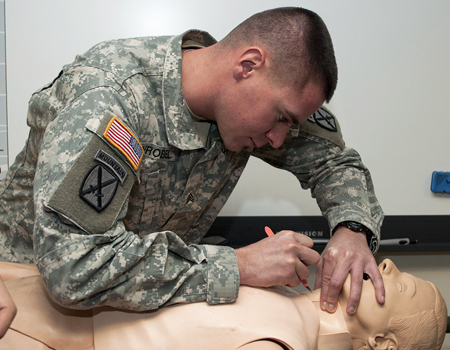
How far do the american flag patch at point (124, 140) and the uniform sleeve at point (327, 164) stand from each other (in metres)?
0.70

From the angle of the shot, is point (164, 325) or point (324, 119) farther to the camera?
point (324, 119)

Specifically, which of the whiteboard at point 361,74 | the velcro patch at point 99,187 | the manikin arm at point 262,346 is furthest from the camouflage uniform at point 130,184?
the whiteboard at point 361,74

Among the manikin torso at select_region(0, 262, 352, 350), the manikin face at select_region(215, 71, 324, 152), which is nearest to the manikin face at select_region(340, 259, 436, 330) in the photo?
the manikin torso at select_region(0, 262, 352, 350)

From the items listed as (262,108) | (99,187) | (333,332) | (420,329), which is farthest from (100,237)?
(420,329)

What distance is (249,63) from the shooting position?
3.47ft

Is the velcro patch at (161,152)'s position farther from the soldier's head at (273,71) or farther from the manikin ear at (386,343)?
the manikin ear at (386,343)

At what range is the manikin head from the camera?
1080mm

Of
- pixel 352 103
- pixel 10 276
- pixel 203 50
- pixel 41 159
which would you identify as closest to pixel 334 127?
pixel 352 103

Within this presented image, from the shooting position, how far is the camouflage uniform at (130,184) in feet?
2.67

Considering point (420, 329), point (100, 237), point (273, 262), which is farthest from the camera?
point (420, 329)

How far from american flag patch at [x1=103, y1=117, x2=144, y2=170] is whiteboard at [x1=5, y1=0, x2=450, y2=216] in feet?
3.41

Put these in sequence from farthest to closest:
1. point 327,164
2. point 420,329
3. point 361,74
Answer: point 361,74 → point 327,164 → point 420,329

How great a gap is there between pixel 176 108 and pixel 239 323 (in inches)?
25.5

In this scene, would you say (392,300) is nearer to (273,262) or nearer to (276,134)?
(273,262)
